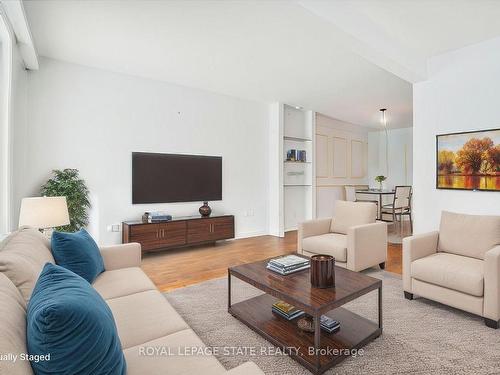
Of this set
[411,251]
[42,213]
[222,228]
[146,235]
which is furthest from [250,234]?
[42,213]

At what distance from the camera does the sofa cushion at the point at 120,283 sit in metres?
1.91

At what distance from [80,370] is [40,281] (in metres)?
0.36

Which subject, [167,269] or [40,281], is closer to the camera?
[40,281]

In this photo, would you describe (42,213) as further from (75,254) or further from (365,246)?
(365,246)

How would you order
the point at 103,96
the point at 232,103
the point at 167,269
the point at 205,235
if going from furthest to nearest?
the point at 232,103
the point at 205,235
the point at 103,96
the point at 167,269

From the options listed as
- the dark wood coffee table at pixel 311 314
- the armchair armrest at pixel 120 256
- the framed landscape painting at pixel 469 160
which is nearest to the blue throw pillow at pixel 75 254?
the armchair armrest at pixel 120 256

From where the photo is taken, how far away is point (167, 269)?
3.69 m

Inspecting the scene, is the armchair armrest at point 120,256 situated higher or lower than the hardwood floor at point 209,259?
higher

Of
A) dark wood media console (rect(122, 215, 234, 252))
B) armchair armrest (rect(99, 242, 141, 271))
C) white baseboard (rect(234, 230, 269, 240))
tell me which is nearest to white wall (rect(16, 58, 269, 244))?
white baseboard (rect(234, 230, 269, 240))

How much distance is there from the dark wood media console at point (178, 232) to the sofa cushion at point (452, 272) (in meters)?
2.98

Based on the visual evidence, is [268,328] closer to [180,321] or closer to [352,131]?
[180,321]

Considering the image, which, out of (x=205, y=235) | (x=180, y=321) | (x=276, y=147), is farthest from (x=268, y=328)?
A: (x=276, y=147)

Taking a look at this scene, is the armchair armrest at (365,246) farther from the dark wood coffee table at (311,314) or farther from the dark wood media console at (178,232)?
the dark wood media console at (178,232)

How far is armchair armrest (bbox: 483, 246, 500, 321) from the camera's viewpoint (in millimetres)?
2135
